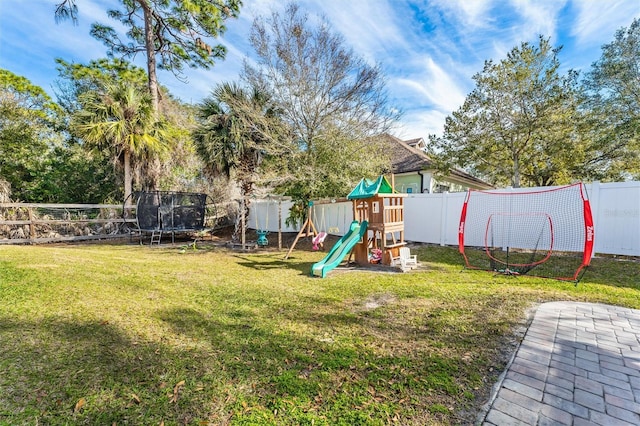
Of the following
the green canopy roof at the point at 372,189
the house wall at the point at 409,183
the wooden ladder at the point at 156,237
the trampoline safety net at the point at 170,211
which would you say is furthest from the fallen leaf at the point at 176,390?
the house wall at the point at 409,183

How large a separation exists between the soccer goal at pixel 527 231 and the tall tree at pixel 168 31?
1209 cm

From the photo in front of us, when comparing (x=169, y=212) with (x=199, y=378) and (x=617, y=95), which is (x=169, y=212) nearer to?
(x=199, y=378)

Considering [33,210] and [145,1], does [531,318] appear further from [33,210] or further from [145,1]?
[145,1]

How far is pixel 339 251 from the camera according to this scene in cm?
587

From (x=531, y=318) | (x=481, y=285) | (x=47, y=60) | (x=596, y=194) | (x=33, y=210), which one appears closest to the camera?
(x=531, y=318)

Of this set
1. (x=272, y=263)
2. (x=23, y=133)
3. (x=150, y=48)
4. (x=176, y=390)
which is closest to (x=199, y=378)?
(x=176, y=390)

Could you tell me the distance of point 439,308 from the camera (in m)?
3.51

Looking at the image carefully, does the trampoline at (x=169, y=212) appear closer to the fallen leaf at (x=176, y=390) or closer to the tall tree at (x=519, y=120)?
the fallen leaf at (x=176, y=390)

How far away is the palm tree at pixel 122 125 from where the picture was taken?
31.7 ft

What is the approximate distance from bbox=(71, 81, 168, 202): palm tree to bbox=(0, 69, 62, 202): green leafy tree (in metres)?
3.38

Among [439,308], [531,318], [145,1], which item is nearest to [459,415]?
[439,308]

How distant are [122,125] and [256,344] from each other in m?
10.6

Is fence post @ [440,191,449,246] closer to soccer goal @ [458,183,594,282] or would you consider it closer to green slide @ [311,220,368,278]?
soccer goal @ [458,183,594,282]

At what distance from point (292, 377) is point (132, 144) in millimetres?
10983
